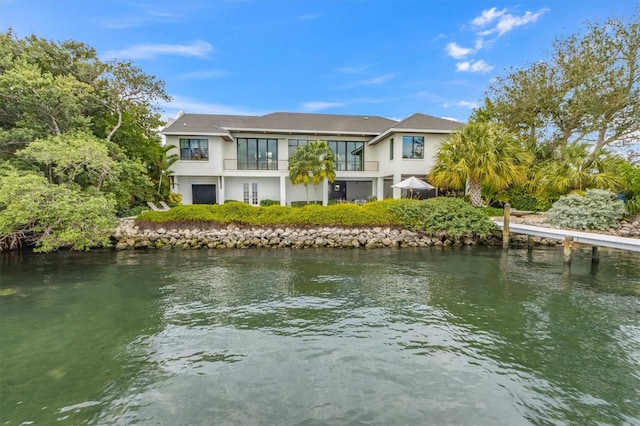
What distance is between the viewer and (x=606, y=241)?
424 inches

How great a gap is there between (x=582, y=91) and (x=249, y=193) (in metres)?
23.3

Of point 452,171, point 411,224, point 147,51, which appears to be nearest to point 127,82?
point 147,51

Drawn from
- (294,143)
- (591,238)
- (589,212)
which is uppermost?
(294,143)

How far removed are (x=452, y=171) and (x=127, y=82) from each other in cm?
1910

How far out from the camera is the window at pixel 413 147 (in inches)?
872

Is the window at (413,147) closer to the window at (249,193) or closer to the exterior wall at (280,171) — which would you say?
the exterior wall at (280,171)

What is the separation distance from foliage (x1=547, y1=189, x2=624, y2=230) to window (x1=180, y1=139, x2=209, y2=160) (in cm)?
2053

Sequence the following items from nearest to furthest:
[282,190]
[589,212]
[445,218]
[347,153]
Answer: [589,212]
[445,218]
[282,190]
[347,153]

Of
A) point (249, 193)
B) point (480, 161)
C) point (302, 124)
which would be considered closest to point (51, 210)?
point (249, 193)

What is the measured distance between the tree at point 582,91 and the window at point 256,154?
1688cm

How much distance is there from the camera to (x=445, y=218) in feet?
53.6

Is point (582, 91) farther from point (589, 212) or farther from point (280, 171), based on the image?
point (280, 171)

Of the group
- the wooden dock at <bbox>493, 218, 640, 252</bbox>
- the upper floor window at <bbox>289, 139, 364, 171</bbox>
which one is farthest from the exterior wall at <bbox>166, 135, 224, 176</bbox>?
the wooden dock at <bbox>493, 218, 640, 252</bbox>

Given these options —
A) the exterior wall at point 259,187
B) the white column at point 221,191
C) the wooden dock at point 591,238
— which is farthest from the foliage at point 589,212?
the white column at point 221,191
